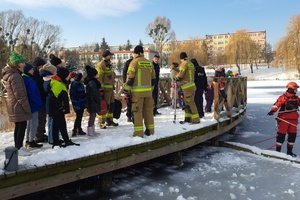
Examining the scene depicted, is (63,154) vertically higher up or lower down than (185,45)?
lower down

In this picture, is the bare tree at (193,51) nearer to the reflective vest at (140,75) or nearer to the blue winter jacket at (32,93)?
the reflective vest at (140,75)

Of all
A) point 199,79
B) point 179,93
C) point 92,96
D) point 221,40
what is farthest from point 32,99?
point 221,40

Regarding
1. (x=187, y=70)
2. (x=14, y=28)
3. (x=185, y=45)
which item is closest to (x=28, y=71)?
(x=187, y=70)

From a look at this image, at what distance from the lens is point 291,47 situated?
101 ft

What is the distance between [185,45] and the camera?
57.8 meters

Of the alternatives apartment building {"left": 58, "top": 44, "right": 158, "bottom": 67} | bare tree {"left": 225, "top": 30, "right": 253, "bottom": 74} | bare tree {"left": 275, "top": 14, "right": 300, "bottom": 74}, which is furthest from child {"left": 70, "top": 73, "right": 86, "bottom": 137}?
bare tree {"left": 225, "top": 30, "right": 253, "bottom": 74}

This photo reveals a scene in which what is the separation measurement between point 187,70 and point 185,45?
5294 centimetres

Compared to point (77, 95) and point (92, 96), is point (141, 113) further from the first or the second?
point (77, 95)

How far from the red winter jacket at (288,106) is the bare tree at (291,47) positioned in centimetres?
2775

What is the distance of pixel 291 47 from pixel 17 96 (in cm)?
3228

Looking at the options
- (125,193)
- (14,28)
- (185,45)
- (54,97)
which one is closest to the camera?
(54,97)

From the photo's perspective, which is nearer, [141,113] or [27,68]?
[27,68]

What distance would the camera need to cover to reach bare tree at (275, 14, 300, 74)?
1201 inches

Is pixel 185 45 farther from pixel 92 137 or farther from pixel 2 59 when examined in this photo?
pixel 92 137
